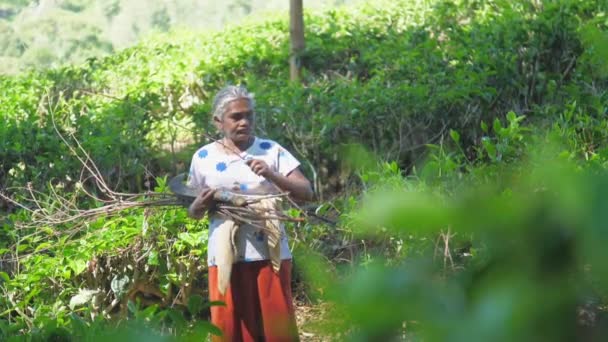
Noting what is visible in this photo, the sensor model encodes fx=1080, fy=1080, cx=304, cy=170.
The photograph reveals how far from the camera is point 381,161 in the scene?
5891 mm

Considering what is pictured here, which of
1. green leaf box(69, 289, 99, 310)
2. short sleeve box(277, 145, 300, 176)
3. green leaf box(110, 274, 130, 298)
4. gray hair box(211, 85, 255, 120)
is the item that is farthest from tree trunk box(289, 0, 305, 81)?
short sleeve box(277, 145, 300, 176)

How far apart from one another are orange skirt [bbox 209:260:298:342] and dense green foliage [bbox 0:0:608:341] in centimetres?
42

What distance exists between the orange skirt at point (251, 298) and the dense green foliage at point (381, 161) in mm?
418

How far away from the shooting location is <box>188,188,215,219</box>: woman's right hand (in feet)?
13.8

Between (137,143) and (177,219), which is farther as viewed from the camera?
(137,143)

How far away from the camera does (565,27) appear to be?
26.8ft

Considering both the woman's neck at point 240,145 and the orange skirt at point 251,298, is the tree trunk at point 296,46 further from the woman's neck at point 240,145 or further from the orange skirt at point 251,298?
the orange skirt at point 251,298

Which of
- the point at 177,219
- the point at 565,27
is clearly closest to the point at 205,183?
the point at 177,219

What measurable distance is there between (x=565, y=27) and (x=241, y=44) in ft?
14.7

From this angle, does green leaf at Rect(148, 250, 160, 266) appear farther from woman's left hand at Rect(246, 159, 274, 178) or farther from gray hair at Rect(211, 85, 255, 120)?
woman's left hand at Rect(246, 159, 274, 178)

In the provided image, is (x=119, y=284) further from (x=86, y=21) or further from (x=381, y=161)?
(x=86, y=21)

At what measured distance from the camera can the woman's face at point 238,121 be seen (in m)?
4.39

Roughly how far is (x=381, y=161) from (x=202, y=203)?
1.88 m

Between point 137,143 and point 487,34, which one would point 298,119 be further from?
point 487,34
